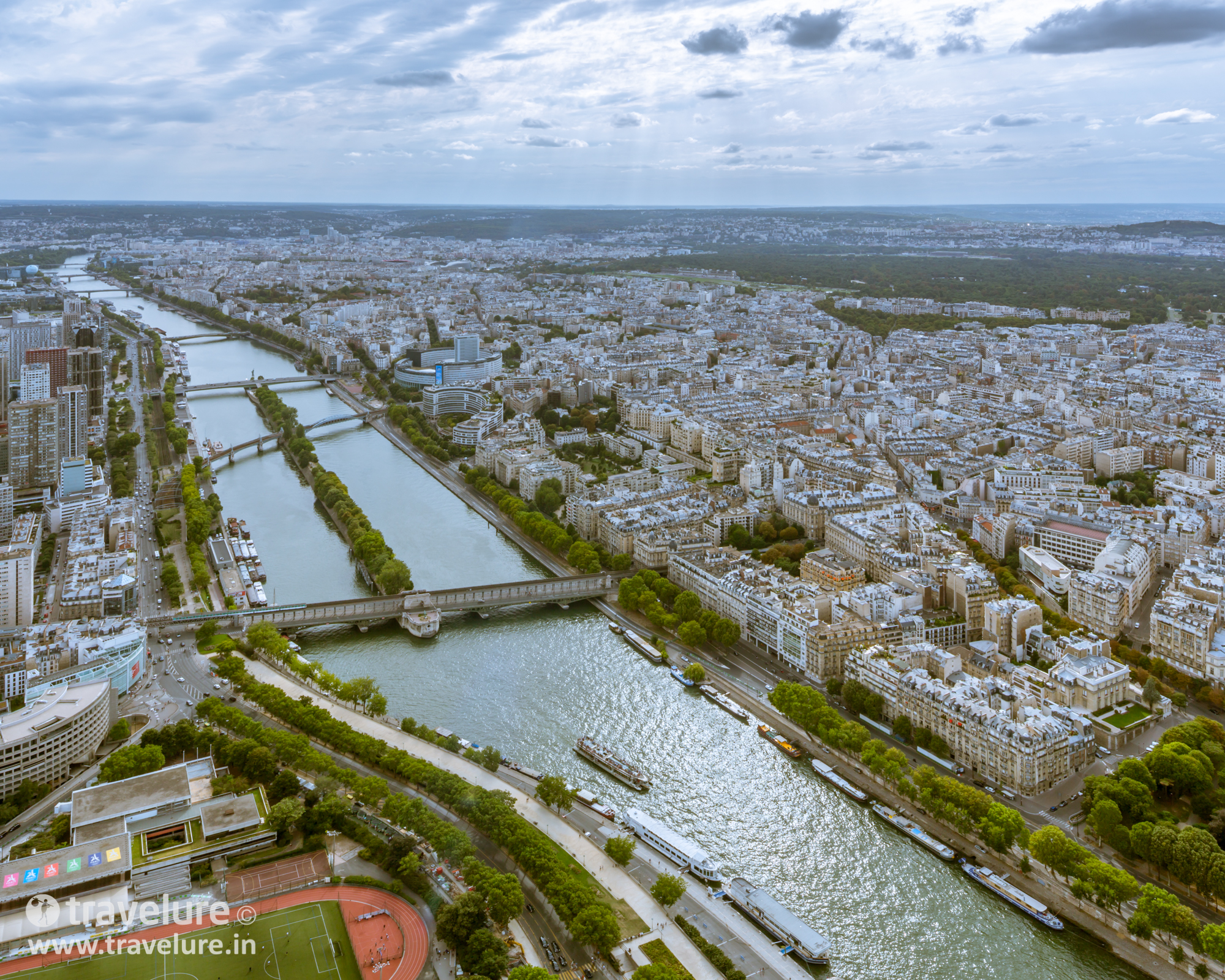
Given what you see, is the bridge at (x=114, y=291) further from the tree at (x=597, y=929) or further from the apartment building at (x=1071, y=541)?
the tree at (x=597, y=929)

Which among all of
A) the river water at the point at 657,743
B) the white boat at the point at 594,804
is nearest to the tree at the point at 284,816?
the river water at the point at 657,743

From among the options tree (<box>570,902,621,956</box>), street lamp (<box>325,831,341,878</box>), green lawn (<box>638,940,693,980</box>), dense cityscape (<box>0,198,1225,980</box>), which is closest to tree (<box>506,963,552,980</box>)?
dense cityscape (<box>0,198,1225,980</box>)

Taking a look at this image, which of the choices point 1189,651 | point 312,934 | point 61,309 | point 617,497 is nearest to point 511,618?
point 617,497

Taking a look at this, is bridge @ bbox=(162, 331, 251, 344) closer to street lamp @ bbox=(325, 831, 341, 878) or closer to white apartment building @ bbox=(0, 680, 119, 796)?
white apartment building @ bbox=(0, 680, 119, 796)

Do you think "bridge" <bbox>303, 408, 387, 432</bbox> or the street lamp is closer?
the street lamp

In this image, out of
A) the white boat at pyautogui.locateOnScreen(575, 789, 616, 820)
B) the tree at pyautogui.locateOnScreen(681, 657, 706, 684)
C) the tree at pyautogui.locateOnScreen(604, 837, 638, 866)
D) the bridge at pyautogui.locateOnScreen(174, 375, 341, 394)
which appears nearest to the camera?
the tree at pyautogui.locateOnScreen(604, 837, 638, 866)

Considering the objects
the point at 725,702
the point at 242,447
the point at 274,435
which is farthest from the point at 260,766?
the point at 274,435

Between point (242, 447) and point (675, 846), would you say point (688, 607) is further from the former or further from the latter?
point (242, 447)
